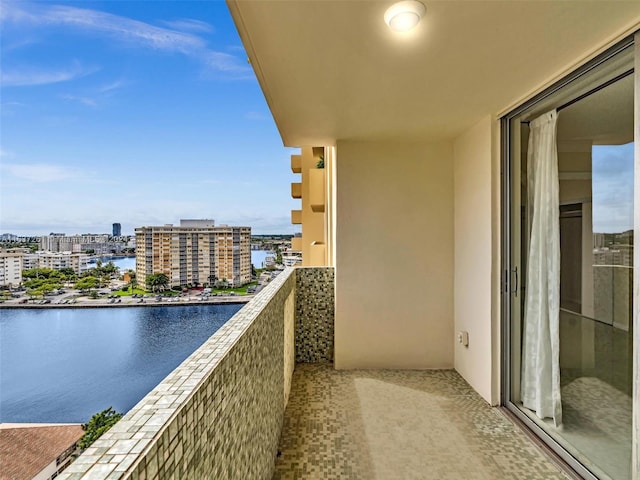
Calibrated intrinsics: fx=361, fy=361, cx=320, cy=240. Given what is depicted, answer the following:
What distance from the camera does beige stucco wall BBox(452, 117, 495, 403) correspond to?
9.20ft

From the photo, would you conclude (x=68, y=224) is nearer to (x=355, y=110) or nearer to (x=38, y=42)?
(x=38, y=42)

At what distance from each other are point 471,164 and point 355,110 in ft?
→ 3.89

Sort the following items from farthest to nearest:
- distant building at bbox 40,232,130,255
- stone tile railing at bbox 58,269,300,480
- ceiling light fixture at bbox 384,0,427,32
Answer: distant building at bbox 40,232,130,255, ceiling light fixture at bbox 384,0,427,32, stone tile railing at bbox 58,269,300,480

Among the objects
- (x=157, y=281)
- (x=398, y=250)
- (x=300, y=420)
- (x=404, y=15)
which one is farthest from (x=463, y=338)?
(x=404, y=15)

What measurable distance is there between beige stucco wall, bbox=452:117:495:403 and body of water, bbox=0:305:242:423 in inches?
79.1

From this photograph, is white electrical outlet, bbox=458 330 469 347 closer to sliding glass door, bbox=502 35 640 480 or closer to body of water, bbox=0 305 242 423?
sliding glass door, bbox=502 35 640 480

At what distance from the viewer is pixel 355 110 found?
8.66ft

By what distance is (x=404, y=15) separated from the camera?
4.85 ft

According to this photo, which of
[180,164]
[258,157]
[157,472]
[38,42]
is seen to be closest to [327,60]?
[157,472]

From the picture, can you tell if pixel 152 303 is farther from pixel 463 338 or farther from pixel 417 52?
pixel 463 338

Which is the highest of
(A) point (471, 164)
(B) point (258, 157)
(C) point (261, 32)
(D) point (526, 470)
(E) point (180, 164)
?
(B) point (258, 157)

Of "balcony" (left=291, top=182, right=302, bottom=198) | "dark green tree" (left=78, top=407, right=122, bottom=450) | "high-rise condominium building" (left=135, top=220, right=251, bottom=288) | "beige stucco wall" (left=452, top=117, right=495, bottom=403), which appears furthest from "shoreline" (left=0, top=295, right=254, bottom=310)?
"balcony" (left=291, top=182, right=302, bottom=198)

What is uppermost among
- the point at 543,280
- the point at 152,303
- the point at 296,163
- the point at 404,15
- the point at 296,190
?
Answer: the point at 296,163

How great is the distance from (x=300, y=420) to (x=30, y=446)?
201 centimetres
